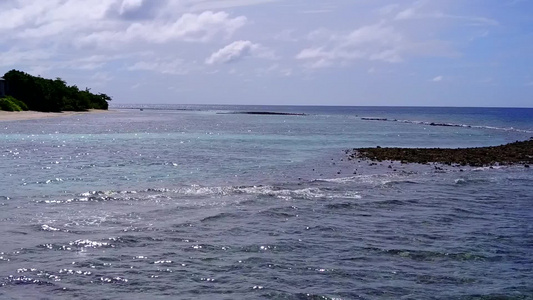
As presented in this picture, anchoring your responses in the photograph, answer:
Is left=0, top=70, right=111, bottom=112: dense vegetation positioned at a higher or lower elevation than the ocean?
higher

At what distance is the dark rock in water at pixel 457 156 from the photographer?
136ft

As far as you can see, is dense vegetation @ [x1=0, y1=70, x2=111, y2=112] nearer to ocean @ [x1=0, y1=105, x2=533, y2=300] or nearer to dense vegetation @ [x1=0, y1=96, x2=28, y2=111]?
dense vegetation @ [x1=0, y1=96, x2=28, y2=111]

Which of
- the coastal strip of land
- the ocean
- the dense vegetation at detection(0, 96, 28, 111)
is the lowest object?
the ocean

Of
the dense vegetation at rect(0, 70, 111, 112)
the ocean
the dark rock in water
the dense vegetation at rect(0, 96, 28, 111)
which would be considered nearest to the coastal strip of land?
the dark rock in water

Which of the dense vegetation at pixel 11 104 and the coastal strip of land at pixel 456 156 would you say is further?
the dense vegetation at pixel 11 104

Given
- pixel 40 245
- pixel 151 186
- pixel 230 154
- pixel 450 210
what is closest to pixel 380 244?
pixel 450 210

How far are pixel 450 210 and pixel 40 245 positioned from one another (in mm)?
14305

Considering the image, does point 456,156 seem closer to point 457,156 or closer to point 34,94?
point 457,156

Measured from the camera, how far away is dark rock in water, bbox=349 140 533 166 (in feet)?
136

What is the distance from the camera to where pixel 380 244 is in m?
16.8

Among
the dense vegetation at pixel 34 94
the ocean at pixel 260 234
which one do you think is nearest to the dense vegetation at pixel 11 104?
the dense vegetation at pixel 34 94

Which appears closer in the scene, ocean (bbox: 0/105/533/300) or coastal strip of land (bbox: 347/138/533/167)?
ocean (bbox: 0/105/533/300)

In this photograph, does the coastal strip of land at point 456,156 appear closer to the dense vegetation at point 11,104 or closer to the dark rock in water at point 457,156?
the dark rock in water at point 457,156

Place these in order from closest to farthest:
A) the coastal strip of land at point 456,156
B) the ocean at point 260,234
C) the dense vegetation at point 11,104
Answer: the ocean at point 260,234 → the coastal strip of land at point 456,156 → the dense vegetation at point 11,104
